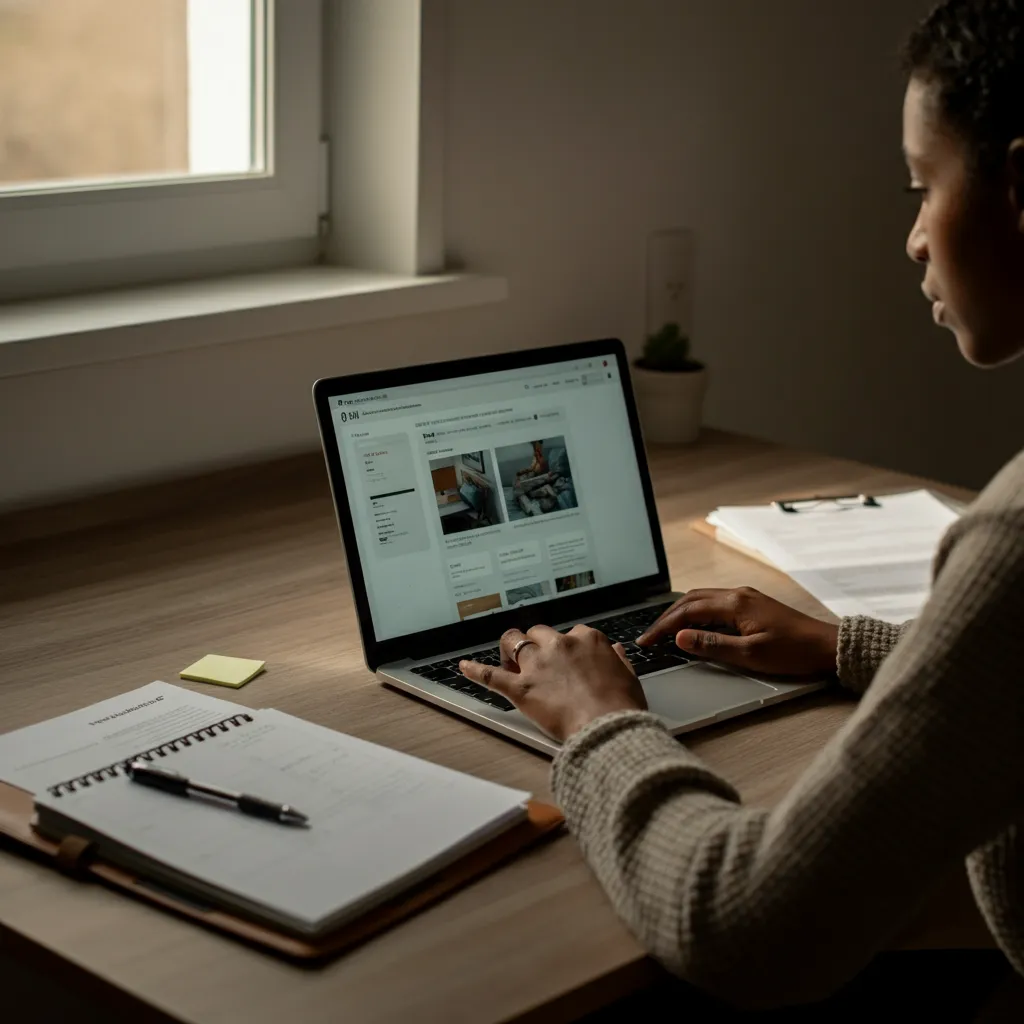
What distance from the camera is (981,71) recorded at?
2.92ft

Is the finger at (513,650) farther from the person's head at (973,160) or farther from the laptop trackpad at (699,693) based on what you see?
the person's head at (973,160)

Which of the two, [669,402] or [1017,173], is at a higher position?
[1017,173]

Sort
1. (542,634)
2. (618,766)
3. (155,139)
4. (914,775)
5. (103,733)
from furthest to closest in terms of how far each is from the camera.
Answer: (155,139)
(542,634)
(103,733)
(618,766)
(914,775)

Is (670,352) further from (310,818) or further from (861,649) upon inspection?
(310,818)


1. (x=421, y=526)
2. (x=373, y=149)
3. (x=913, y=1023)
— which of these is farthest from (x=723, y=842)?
(x=373, y=149)

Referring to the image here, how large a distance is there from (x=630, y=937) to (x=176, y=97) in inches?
53.6

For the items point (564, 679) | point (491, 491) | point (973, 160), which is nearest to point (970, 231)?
point (973, 160)

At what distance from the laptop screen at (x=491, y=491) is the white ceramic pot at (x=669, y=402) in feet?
1.79

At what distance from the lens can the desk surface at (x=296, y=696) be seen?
89 centimetres

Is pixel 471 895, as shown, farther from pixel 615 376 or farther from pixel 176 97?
A: pixel 176 97

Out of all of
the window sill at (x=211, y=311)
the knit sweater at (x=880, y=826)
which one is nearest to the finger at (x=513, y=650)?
the knit sweater at (x=880, y=826)

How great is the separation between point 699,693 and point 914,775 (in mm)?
427

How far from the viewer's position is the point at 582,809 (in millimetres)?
1018

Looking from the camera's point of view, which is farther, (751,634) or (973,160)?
(751,634)
